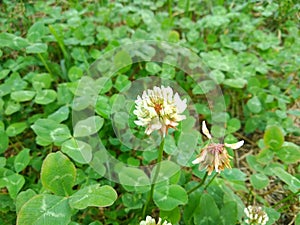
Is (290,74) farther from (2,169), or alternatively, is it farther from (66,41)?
(2,169)

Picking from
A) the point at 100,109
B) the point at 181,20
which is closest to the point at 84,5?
the point at 181,20

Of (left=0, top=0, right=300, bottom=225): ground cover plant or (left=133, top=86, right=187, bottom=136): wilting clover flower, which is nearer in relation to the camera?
(left=133, top=86, right=187, bottom=136): wilting clover flower

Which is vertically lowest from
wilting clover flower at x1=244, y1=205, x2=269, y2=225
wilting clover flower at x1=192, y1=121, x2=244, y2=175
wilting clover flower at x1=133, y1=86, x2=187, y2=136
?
wilting clover flower at x1=244, y1=205, x2=269, y2=225

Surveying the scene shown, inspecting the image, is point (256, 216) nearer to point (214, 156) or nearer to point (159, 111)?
point (214, 156)

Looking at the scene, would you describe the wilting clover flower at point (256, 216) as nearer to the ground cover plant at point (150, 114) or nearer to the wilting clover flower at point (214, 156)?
the ground cover plant at point (150, 114)

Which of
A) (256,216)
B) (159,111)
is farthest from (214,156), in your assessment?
(256,216)

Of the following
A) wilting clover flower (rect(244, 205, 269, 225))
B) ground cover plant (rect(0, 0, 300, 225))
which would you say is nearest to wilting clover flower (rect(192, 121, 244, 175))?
ground cover plant (rect(0, 0, 300, 225))

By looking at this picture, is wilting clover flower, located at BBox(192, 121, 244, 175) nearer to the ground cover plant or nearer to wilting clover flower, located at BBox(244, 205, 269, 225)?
the ground cover plant
